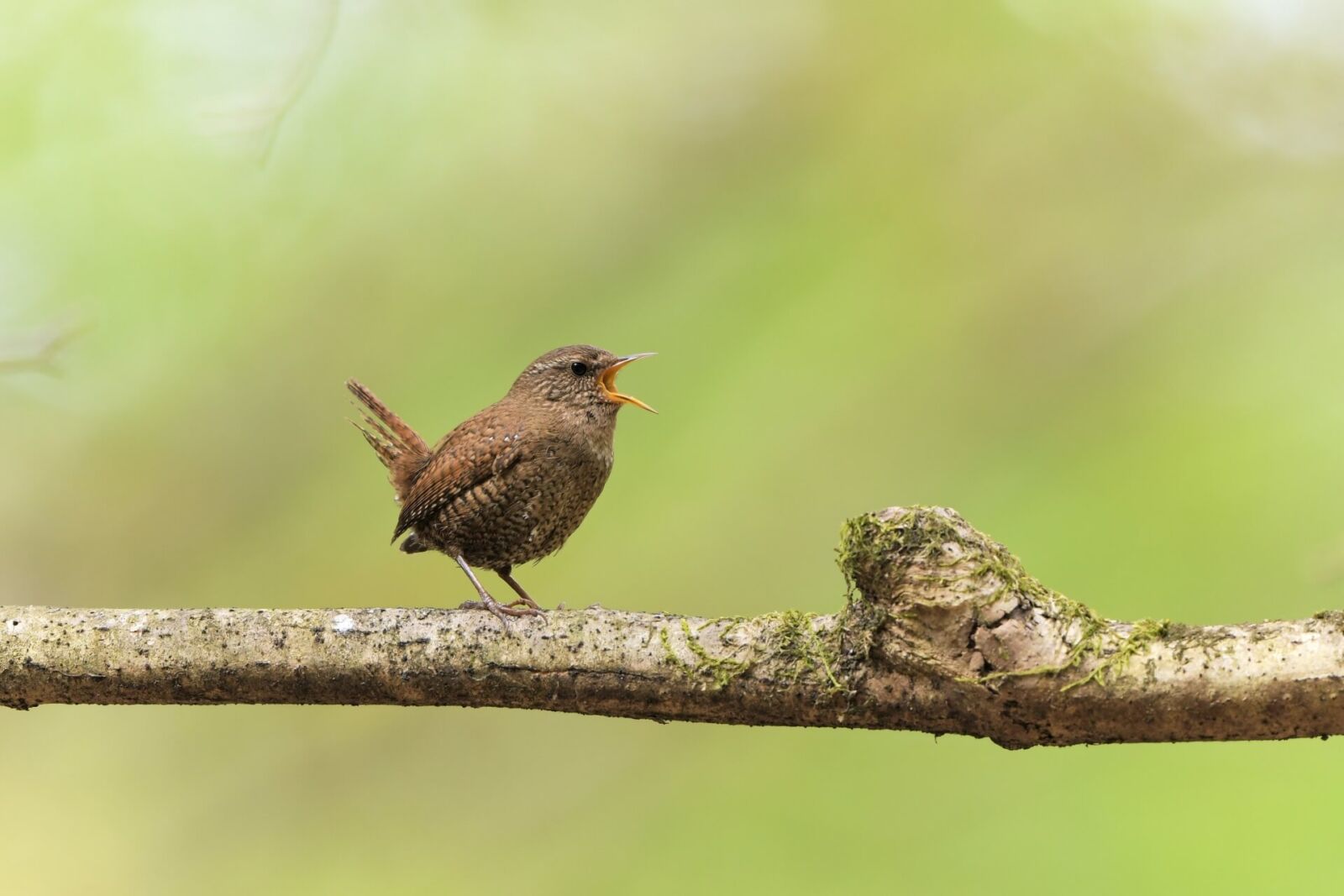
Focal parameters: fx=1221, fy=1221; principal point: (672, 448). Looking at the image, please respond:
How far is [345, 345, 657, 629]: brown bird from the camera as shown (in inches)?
131

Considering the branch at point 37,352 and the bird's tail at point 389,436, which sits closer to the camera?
the branch at point 37,352

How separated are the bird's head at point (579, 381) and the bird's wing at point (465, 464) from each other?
0.61 feet

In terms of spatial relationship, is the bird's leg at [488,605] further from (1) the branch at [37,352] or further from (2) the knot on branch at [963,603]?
(1) the branch at [37,352]

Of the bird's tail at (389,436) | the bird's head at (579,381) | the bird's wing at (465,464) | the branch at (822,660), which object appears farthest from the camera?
the bird's tail at (389,436)

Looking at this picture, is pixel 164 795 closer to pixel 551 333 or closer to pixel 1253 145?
pixel 551 333

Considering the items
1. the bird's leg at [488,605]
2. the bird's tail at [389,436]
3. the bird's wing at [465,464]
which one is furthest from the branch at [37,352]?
the bird's leg at [488,605]

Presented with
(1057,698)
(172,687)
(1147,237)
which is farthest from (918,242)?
A: (172,687)

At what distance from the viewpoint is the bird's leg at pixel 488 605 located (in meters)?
2.35

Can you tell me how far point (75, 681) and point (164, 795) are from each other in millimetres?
2505

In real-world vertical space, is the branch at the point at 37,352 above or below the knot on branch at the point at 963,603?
above

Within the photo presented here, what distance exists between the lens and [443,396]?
4.77 metres

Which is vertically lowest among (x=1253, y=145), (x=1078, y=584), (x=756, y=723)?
(x=756, y=723)

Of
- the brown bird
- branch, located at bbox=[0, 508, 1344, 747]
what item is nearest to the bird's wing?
the brown bird

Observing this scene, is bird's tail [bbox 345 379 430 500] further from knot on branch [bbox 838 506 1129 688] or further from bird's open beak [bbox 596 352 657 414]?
knot on branch [bbox 838 506 1129 688]
